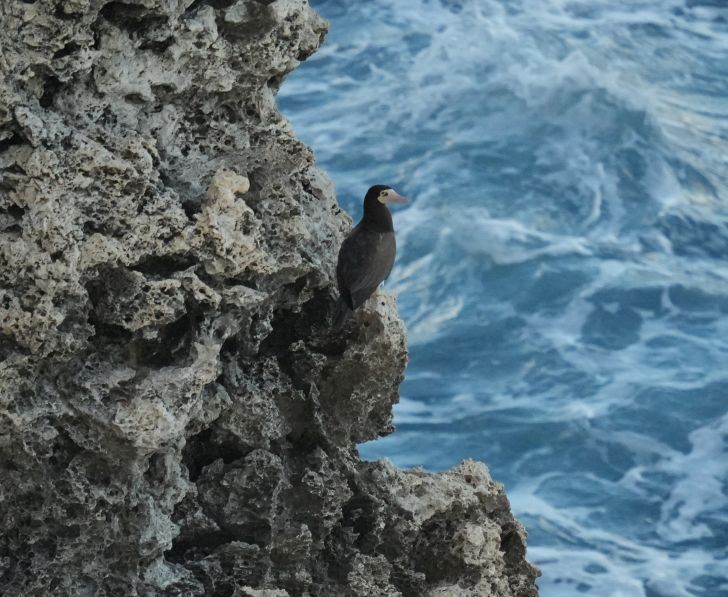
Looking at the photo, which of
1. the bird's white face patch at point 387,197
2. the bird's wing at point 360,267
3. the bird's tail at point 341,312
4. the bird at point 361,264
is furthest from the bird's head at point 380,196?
the bird's tail at point 341,312

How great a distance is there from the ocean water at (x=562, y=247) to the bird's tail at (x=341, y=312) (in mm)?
6872

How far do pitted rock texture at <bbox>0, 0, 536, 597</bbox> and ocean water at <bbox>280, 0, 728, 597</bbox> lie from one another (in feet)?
21.0

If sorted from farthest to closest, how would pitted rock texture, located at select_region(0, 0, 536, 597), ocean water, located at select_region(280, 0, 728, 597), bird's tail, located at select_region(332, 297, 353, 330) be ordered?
ocean water, located at select_region(280, 0, 728, 597) < bird's tail, located at select_region(332, 297, 353, 330) < pitted rock texture, located at select_region(0, 0, 536, 597)

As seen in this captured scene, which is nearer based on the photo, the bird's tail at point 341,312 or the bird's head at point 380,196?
the bird's tail at point 341,312

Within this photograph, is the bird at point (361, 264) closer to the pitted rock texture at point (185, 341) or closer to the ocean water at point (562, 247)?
the pitted rock texture at point (185, 341)

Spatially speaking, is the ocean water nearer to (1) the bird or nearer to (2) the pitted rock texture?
(2) the pitted rock texture

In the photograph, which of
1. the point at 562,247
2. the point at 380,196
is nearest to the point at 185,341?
the point at 380,196

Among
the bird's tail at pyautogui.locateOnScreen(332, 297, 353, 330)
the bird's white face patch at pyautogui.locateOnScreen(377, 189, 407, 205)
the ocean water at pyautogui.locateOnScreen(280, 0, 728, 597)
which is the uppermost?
the bird's white face patch at pyautogui.locateOnScreen(377, 189, 407, 205)

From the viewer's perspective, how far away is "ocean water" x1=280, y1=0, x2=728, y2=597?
13797mm

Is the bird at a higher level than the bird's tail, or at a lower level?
higher

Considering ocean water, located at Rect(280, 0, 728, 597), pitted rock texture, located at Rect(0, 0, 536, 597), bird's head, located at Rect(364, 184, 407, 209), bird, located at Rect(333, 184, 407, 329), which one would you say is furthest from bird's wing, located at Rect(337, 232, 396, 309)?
ocean water, located at Rect(280, 0, 728, 597)

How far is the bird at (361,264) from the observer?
5.82 m

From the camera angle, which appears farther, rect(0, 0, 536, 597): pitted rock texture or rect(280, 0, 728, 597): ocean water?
rect(280, 0, 728, 597): ocean water

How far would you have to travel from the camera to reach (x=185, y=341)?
5441mm
